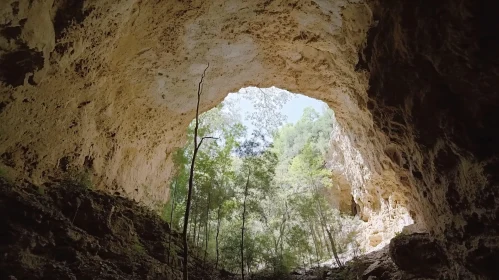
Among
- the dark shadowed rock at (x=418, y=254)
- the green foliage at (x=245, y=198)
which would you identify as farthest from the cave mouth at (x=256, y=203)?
the dark shadowed rock at (x=418, y=254)

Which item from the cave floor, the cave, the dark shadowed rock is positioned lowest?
the dark shadowed rock

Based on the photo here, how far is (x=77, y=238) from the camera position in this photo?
6.97m

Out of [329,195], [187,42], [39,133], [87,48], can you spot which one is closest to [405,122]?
[187,42]

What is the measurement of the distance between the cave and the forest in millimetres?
1704

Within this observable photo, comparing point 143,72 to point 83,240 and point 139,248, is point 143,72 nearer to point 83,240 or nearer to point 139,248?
point 139,248

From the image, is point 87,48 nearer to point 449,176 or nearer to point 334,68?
Answer: point 334,68

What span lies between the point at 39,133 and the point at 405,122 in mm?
8931

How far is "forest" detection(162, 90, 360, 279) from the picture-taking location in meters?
13.7

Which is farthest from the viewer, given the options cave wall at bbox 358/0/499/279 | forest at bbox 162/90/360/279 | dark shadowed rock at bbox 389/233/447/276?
forest at bbox 162/90/360/279

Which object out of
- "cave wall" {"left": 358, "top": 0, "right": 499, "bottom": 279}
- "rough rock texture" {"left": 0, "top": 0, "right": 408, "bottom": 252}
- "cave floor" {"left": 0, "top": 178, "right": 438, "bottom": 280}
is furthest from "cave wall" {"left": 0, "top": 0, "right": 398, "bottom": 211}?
"cave wall" {"left": 358, "top": 0, "right": 499, "bottom": 279}

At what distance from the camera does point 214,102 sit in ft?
45.7

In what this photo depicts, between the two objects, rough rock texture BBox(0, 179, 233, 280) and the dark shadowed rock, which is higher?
rough rock texture BBox(0, 179, 233, 280)

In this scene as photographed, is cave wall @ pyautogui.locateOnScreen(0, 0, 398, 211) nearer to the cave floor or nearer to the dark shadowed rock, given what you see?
the cave floor

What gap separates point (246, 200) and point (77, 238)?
334 inches
